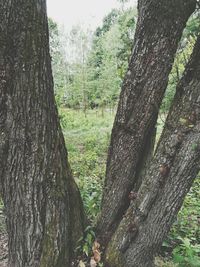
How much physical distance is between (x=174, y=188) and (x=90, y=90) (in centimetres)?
2081

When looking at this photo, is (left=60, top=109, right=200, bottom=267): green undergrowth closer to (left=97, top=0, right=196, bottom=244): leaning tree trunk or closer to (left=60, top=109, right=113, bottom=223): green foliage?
(left=60, top=109, right=113, bottom=223): green foliage

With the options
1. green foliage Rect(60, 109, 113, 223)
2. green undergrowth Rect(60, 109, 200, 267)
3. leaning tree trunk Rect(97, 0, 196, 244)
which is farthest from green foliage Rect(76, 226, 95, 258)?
green foliage Rect(60, 109, 113, 223)

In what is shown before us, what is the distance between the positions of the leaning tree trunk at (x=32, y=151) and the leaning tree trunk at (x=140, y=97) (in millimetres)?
375

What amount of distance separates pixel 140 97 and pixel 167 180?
722 mm

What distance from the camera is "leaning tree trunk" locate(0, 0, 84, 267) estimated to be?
8.42ft

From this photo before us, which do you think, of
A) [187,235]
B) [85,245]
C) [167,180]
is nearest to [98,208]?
[85,245]

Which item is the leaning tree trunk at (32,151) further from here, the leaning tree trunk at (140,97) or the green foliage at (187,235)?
the green foliage at (187,235)

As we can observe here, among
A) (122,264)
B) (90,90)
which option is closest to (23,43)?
(122,264)

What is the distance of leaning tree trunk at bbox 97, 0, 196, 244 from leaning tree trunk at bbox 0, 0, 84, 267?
375 mm

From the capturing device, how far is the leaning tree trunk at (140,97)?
2.75 metres

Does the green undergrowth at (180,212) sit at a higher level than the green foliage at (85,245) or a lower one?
lower

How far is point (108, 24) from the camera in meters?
34.2

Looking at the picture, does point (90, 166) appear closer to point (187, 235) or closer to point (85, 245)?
point (187, 235)

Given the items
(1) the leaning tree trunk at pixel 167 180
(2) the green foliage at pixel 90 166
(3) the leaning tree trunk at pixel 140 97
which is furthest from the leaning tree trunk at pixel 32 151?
(2) the green foliage at pixel 90 166
